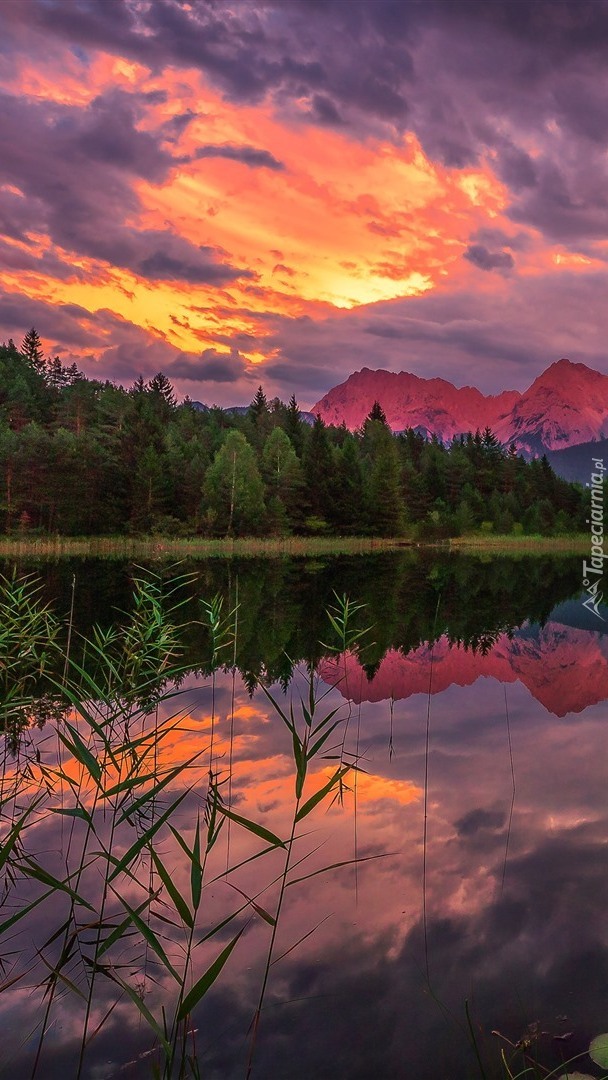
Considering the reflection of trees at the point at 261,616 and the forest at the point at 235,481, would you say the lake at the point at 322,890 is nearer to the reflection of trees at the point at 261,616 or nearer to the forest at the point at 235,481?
the reflection of trees at the point at 261,616

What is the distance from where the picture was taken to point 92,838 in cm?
730

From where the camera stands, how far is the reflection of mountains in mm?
14414

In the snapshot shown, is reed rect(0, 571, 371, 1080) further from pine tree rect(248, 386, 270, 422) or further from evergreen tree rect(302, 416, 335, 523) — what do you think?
pine tree rect(248, 386, 270, 422)

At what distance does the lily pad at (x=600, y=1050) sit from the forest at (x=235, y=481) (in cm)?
7486

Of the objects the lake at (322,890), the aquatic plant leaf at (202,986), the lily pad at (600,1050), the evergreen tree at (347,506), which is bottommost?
the lake at (322,890)

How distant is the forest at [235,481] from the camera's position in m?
77.4

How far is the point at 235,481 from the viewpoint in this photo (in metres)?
84.5

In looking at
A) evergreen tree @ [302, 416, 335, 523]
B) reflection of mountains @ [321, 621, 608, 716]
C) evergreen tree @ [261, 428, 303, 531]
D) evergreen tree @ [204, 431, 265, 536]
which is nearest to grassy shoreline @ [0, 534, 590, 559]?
evergreen tree @ [204, 431, 265, 536]

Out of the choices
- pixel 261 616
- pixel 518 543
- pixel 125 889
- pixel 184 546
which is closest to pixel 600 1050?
pixel 125 889

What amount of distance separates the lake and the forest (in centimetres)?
6765

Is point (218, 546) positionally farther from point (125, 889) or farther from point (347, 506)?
point (125, 889)

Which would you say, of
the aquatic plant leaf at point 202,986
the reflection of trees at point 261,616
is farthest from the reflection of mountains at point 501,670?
the aquatic plant leaf at point 202,986

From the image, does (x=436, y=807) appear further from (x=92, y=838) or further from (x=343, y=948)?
(x=92, y=838)

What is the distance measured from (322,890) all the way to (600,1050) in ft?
8.71
